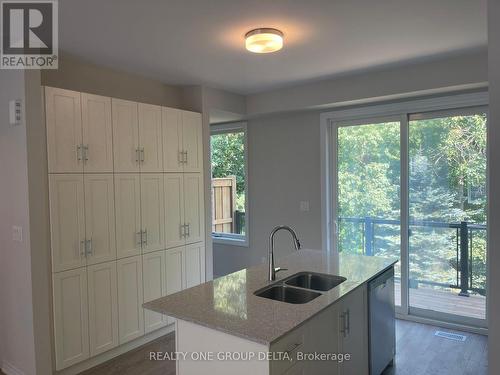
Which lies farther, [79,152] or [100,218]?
[100,218]

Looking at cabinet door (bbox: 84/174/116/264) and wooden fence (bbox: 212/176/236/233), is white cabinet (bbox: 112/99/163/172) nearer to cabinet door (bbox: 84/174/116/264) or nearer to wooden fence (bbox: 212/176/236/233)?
cabinet door (bbox: 84/174/116/264)

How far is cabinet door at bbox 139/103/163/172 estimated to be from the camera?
11.1ft

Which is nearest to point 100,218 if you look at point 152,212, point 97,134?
point 152,212

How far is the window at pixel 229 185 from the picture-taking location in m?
5.30

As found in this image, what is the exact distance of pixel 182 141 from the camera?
12.4 feet

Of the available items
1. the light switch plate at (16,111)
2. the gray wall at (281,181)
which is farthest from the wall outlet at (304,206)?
the light switch plate at (16,111)

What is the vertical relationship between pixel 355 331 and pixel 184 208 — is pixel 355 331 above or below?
below

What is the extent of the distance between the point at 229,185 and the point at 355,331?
348cm

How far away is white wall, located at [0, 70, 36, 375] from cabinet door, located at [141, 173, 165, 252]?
39.2 inches

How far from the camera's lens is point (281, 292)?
234 cm

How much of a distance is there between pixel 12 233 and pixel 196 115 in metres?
2.05

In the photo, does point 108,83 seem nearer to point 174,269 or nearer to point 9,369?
point 174,269

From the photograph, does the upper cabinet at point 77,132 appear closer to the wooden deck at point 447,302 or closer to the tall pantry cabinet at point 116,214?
the tall pantry cabinet at point 116,214

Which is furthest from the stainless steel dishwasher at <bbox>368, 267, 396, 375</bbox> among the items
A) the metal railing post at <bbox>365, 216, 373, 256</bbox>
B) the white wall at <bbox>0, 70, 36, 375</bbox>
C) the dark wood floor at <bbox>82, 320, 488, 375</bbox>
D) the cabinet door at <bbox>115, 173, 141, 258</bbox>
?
the white wall at <bbox>0, 70, 36, 375</bbox>
